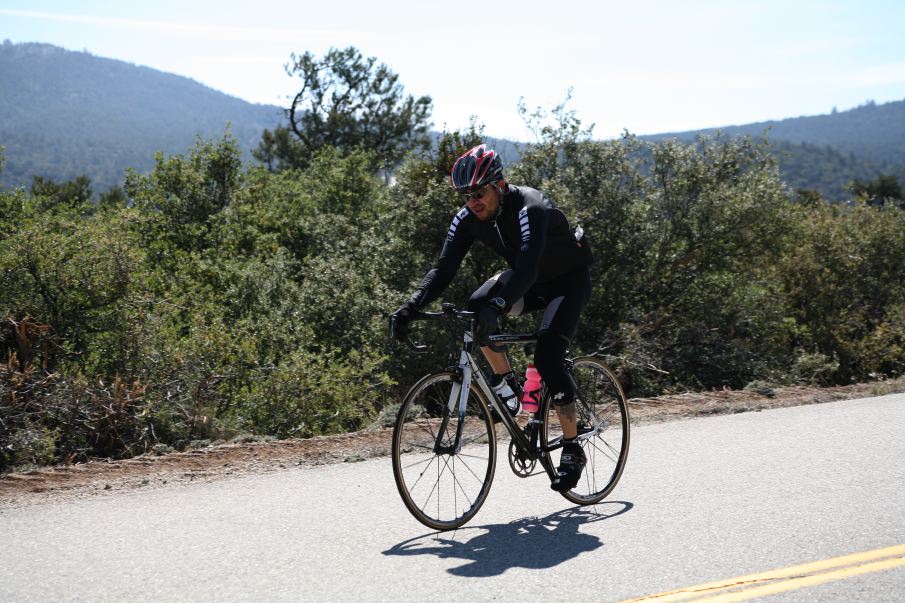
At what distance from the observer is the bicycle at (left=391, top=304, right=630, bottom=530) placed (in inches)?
195

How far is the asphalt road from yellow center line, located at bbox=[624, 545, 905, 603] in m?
0.01

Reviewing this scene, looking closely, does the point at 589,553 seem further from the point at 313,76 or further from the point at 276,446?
the point at 313,76

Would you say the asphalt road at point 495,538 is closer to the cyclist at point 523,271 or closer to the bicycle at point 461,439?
the bicycle at point 461,439

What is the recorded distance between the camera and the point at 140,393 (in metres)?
8.17

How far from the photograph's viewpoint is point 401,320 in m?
5.01

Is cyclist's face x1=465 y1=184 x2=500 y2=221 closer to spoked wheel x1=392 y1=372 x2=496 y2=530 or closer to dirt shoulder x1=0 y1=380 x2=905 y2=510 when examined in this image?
spoked wheel x1=392 y1=372 x2=496 y2=530

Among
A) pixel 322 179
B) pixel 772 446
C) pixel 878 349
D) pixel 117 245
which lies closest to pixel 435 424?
pixel 772 446

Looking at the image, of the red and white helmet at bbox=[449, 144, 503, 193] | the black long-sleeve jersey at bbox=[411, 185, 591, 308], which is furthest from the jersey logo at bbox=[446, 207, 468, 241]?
the red and white helmet at bbox=[449, 144, 503, 193]

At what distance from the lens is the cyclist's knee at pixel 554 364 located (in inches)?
206

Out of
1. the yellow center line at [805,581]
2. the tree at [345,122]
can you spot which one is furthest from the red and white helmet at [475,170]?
the tree at [345,122]

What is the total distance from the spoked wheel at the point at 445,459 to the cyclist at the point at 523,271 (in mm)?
291

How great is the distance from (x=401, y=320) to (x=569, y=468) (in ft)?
4.67

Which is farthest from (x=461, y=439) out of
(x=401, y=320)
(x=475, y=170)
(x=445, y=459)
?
(x=475, y=170)

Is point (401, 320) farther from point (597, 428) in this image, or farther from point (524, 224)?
point (597, 428)
